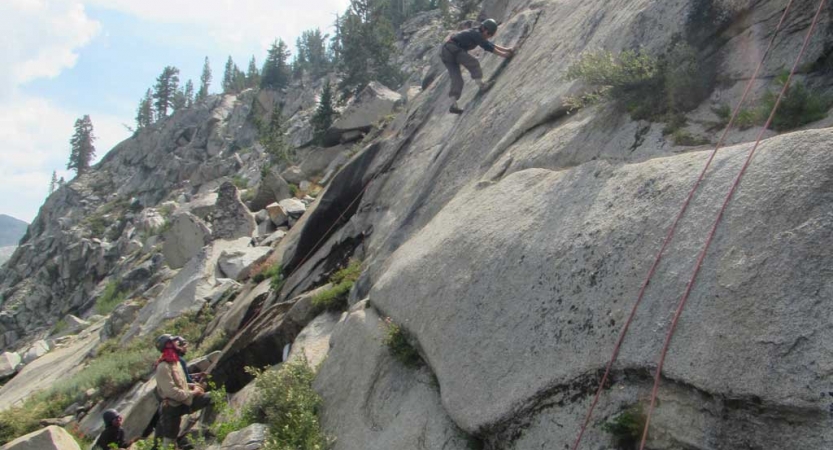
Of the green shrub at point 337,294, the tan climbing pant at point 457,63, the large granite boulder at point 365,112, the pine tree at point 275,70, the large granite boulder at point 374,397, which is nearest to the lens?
the large granite boulder at point 374,397

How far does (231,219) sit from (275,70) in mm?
65452

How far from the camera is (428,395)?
27.9 feet

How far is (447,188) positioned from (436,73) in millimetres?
12320

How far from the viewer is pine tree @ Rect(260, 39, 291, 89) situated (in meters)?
87.9

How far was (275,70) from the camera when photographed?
87812 millimetres

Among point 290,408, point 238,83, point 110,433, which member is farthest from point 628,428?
point 238,83

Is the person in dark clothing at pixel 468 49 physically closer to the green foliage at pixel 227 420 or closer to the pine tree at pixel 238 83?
the green foliage at pixel 227 420

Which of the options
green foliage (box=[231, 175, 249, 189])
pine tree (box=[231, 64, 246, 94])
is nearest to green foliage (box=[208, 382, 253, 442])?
green foliage (box=[231, 175, 249, 189])

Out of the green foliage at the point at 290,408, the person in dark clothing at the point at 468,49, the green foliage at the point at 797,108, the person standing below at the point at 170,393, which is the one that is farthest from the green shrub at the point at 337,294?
the green foliage at the point at 797,108

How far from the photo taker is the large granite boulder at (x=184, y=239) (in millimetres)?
30609

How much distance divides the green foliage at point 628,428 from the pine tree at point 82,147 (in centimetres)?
11256

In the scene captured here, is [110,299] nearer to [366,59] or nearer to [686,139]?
[366,59]

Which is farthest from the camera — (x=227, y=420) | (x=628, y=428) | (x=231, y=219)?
(x=231, y=219)

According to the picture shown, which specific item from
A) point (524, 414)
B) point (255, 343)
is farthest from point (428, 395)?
point (255, 343)
